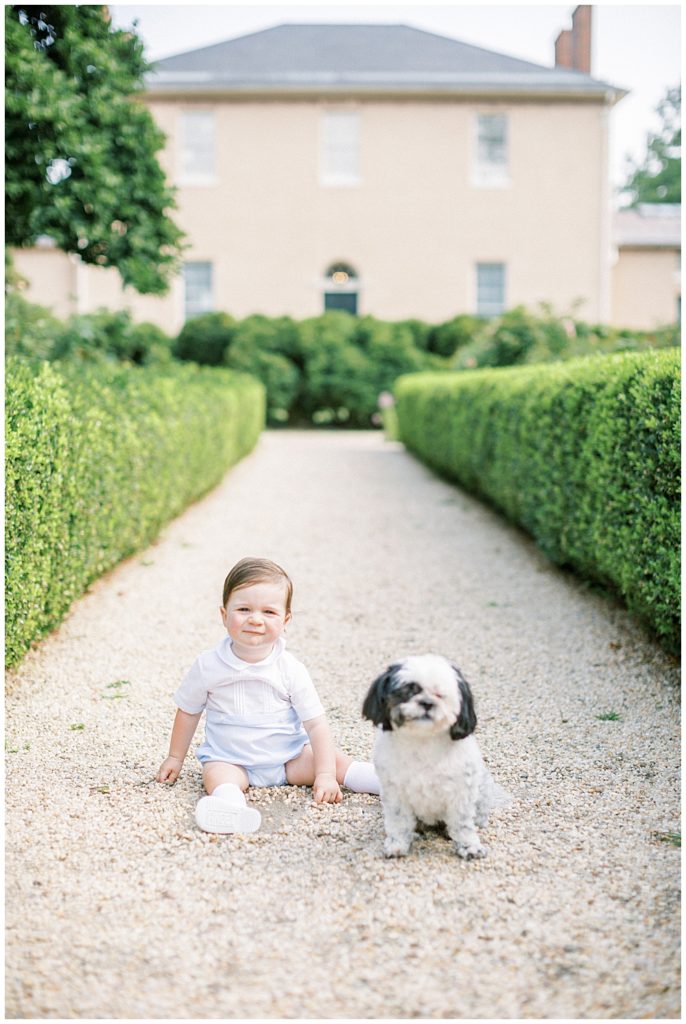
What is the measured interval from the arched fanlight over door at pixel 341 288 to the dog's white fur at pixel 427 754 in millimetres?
22448

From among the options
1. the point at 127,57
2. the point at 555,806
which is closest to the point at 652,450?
the point at 555,806

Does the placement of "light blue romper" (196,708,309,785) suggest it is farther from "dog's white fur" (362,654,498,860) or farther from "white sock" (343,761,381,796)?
"dog's white fur" (362,654,498,860)

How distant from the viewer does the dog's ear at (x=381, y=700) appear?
8.83 feet

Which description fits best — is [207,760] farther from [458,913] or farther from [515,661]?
[515,661]

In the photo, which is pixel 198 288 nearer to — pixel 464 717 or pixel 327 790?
pixel 327 790

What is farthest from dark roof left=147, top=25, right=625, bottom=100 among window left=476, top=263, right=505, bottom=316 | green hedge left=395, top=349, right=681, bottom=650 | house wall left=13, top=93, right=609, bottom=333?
green hedge left=395, top=349, right=681, bottom=650

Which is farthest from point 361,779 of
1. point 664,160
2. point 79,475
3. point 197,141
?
point 664,160

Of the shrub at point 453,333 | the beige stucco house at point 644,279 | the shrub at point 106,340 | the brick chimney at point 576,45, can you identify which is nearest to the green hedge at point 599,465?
the shrub at point 106,340

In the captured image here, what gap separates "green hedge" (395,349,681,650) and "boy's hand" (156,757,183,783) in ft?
7.71

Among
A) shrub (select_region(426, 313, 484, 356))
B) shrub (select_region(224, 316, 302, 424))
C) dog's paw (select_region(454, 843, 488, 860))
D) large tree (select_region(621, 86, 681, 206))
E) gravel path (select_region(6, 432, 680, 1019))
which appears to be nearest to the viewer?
gravel path (select_region(6, 432, 680, 1019))

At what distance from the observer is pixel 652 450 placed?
462cm

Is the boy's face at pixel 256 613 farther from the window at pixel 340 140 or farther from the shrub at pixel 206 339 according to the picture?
the window at pixel 340 140

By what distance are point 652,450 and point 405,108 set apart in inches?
860

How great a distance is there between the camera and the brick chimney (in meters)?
23.7
